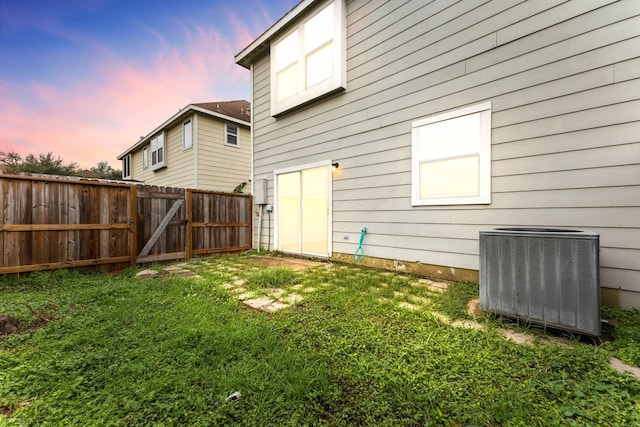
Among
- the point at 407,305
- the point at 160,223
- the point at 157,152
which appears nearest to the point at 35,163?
the point at 157,152

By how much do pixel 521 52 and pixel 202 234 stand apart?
6657 mm

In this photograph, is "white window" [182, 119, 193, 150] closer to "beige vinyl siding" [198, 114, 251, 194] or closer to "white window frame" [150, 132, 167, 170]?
"beige vinyl siding" [198, 114, 251, 194]

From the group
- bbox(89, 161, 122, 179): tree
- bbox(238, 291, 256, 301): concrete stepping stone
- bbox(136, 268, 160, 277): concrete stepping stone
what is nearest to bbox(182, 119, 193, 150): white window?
bbox(136, 268, 160, 277): concrete stepping stone

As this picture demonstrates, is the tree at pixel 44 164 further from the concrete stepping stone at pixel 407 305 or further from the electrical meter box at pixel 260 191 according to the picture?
the concrete stepping stone at pixel 407 305

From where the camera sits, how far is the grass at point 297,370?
3.76 feet

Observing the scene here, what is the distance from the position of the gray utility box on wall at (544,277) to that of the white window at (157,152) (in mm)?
13198

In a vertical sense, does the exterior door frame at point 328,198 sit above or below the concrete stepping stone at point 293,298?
above

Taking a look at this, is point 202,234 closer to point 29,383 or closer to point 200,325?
point 200,325

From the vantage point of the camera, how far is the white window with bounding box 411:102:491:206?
3.23 m

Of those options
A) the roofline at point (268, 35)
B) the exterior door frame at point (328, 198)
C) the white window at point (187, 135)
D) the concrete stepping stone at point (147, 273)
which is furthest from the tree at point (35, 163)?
the exterior door frame at point (328, 198)

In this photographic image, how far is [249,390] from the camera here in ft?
4.26

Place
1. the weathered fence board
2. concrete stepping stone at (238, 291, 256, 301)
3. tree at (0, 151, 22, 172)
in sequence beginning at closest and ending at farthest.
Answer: concrete stepping stone at (238, 291, 256, 301), the weathered fence board, tree at (0, 151, 22, 172)

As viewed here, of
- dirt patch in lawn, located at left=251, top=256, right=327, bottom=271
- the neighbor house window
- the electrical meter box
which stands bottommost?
dirt patch in lawn, located at left=251, top=256, right=327, bottom=271

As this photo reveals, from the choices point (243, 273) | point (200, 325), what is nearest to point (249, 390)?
point (200, 325)
